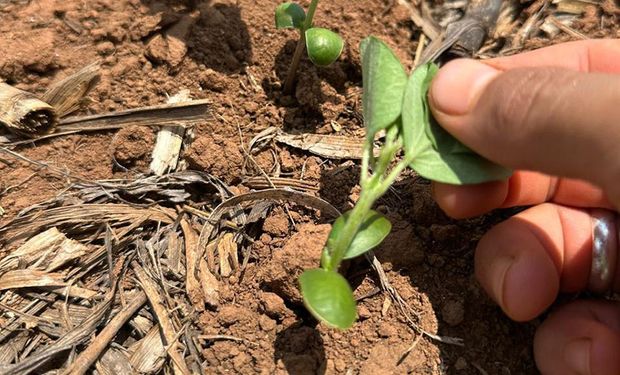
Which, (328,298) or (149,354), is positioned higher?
(328,298)

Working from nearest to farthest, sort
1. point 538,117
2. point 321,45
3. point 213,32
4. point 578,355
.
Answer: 1. point 538,117
2. point 578,355
3. point 321,45
4. point 213,32

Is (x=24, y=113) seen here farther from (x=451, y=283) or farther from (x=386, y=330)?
(x=451, y=283)

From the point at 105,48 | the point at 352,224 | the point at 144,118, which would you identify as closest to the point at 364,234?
the point at 352,224

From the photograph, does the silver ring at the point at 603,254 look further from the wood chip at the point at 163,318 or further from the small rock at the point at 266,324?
the wood chip at the point at 163,318

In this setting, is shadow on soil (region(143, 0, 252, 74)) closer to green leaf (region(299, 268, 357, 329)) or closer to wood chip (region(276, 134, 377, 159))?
wood chip (region(276, 134, 377, 159))

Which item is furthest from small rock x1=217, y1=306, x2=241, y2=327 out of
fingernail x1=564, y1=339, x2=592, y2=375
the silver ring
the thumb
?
the silver ring

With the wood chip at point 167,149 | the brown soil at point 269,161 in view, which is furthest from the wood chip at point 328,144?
the wood chip at point 167,149
